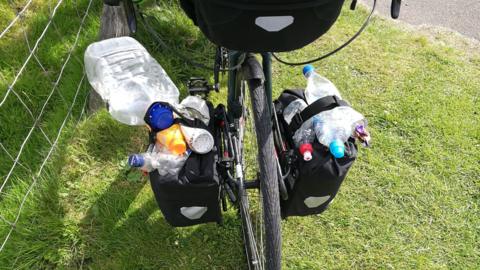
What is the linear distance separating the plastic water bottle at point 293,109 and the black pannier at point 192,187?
37 cm

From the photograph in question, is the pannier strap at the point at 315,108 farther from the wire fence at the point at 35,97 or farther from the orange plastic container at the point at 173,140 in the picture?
the wire fence at the point at 35,97

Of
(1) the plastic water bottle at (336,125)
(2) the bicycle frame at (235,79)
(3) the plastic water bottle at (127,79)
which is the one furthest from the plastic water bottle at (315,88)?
(3) the plastic water bottle at (127,79)

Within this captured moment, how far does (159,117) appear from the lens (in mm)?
1717

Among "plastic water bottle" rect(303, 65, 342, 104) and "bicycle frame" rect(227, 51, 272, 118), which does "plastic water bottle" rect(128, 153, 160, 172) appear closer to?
"bicycle frame" rect(227, 51, 272, 118)

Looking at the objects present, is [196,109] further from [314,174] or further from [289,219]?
[289,219]

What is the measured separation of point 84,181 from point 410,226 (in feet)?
6.75

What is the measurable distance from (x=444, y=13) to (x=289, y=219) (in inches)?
122

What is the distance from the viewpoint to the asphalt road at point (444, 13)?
418 cm

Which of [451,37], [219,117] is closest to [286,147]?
[219,117]

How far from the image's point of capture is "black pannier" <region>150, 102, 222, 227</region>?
172 cm

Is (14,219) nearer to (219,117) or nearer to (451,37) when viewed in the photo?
(219,117)

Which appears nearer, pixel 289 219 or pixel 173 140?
pixel 173 140

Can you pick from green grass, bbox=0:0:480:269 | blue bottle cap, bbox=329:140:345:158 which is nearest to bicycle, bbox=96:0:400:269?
blue bottle cap, bbox=329:140:345:158

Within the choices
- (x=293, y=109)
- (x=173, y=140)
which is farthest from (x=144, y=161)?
(x=293, y=109)
